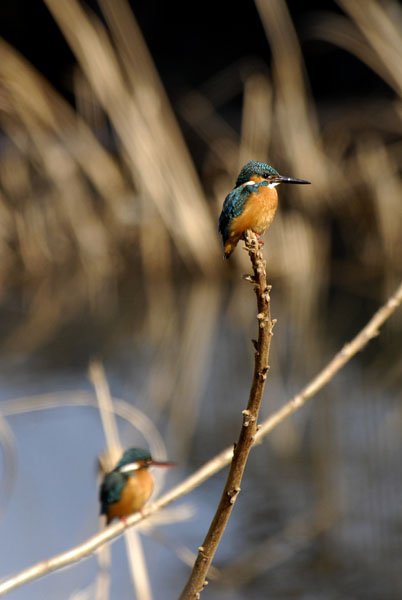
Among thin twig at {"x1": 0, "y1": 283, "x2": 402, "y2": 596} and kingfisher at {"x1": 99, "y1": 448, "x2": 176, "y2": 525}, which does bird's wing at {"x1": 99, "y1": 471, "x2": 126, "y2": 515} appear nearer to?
kingfisher at {"x1": 99, "y1": 448, "x2": 176, "y2": 525}

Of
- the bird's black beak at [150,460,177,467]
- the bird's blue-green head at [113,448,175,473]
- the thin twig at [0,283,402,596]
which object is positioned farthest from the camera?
the bird's blue-green head at [113,448,175,473]

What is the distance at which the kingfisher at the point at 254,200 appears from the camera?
1.06 metres

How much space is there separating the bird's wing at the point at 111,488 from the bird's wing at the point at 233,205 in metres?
0.63

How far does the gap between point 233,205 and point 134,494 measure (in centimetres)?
65

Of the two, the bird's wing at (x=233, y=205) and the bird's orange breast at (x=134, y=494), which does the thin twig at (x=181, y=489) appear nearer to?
the bird's wing at (x=233, y=205)

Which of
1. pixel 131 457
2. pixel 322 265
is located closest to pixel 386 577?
pixel 131 457

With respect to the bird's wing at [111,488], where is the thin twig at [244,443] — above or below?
below

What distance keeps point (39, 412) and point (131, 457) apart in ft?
8.81

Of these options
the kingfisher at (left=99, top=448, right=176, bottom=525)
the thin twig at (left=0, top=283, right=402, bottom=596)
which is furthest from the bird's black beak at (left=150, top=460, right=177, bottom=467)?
the thin twig at (left=0, top=283, right=402, bottom=596)

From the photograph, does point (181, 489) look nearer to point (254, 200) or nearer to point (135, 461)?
point (254, 200)

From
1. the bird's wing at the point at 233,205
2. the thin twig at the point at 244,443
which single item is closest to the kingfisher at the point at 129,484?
the bird's wing at the point at 233,205

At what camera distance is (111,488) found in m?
1.61

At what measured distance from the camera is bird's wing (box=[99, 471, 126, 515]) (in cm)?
159

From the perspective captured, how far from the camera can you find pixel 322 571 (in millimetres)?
2836
